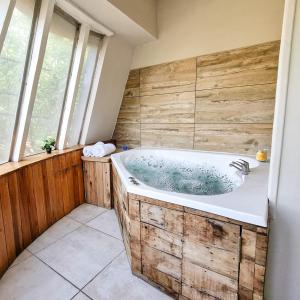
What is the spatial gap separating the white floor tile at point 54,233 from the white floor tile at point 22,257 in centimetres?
4

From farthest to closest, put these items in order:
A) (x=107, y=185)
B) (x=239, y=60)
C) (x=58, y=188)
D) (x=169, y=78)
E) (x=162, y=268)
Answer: (x=169, y=78)
(x=107, y=185)
(x=58, y=188)
(x=239, y=60)
(x=162, y=268)

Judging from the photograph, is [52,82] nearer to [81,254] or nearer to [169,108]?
[169,108]

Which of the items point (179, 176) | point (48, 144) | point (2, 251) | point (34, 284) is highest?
point (48, 144)

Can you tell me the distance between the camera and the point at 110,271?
61.8 inches

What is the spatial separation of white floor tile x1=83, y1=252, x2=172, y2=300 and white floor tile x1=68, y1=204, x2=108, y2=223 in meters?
0.90

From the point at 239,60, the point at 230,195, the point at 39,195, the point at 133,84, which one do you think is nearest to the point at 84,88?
the point at 133,84

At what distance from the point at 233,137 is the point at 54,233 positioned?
2.31 metres

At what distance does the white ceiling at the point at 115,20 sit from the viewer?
1828 mm

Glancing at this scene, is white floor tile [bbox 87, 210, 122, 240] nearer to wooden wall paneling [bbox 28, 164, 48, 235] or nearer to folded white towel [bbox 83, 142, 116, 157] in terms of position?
wooden wall paneling [bbox 28, 164, 48, 235]

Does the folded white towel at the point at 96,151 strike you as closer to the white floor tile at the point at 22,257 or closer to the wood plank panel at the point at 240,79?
the white floor tile at the point at 22,257

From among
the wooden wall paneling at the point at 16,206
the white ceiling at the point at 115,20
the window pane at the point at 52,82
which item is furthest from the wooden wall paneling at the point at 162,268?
the white ceiling at the point at 115,20

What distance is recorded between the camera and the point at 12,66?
1.71 m

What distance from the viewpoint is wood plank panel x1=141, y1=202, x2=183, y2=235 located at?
48.4 inches

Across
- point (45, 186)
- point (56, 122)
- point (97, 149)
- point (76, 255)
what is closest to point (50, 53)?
point (56, 122)
